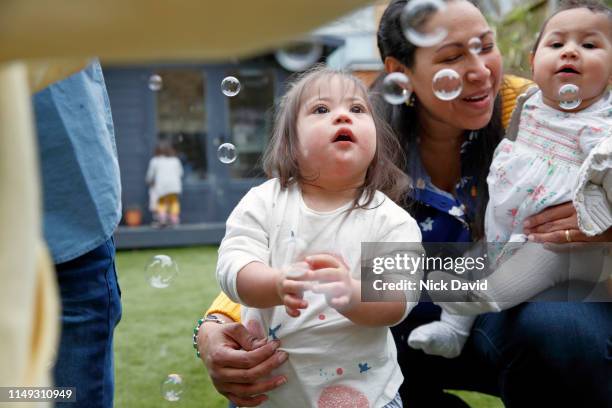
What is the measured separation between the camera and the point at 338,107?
1.28m

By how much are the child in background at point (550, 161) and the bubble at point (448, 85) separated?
0.24 meters

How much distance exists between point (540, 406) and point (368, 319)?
0.64 metres

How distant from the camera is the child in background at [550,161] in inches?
58.0

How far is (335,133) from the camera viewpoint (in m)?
1.23

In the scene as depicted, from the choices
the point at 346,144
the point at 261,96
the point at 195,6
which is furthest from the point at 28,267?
the point at 261,96

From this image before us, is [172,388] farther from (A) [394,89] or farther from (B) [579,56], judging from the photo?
(B) [579,56]

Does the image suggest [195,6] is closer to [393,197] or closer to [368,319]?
[368,319]

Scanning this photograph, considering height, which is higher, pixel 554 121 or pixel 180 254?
pixel 554 121

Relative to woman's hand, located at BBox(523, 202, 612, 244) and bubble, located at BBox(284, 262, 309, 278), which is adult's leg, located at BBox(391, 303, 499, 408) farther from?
bubble, located at BBox(284, 262, 309, 278)

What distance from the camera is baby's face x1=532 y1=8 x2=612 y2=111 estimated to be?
1.47m

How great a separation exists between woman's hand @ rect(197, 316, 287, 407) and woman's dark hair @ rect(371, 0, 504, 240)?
54 centimetres

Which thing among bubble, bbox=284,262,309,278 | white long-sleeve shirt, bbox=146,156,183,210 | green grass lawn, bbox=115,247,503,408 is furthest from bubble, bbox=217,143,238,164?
white long-sleeve shirt, bbox=146,156,183,210

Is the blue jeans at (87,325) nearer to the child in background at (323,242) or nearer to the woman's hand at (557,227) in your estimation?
the child in background at (323,242)

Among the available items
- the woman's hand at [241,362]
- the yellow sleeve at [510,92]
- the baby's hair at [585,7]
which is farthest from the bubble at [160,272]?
the baby's hair at [585,7]
